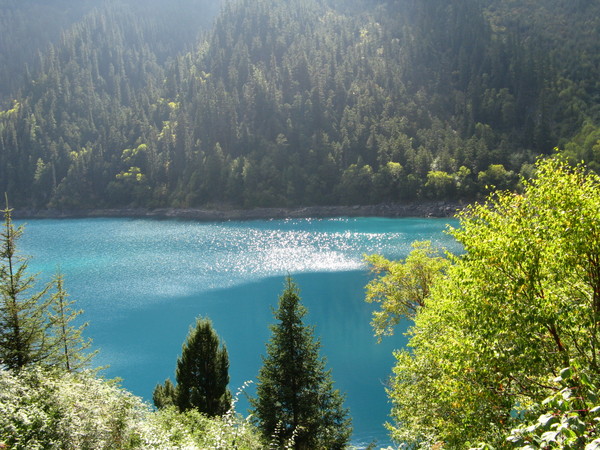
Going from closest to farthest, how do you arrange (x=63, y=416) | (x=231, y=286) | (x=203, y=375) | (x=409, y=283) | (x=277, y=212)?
(x=63, y=416) < (x=203, y=375) < (x=409, y=283) < (x=231, y=286) < (x=277, y=212)

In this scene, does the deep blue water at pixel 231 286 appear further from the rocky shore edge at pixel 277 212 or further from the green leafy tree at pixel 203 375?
the rocky shore edge at pixel 277 212

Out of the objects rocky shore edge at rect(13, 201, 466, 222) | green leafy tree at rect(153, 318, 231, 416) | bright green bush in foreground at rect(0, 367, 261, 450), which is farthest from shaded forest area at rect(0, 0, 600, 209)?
bright green bush in foreground at rect(0, 367, 261, 450)

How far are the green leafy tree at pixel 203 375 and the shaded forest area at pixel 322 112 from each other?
85266 mm

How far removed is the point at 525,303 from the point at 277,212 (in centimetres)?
10143

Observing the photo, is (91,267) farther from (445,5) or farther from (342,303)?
(445,5)

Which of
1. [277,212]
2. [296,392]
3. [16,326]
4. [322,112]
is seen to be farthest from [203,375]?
[322,112]

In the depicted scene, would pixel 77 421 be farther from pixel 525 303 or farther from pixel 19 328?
pixel 525 303

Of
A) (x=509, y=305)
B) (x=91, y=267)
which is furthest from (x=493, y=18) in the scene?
(x=509, y=305)

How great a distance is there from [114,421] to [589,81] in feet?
454

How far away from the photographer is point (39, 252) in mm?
74562

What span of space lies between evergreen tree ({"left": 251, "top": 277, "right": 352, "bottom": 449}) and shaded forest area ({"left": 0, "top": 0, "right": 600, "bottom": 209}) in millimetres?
85541

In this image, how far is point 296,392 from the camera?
18625 millimetres

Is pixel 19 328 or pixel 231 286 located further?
pixel 231 286

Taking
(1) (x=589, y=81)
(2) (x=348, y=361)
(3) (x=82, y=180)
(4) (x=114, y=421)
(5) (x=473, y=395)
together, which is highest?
(1) (x=589, y=81)
